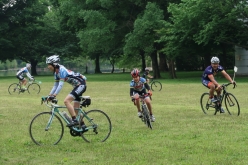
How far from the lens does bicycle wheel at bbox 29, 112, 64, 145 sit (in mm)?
9750

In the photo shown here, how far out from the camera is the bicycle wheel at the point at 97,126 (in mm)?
10094

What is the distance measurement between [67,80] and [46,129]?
3.78ft

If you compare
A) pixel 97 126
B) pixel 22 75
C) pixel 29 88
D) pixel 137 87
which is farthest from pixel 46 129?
pixel 29 88

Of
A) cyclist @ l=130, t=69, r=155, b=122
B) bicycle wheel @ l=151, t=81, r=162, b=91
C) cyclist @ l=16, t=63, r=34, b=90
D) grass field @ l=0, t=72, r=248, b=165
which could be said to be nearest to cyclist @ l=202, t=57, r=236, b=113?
grass field @ l=0, t=72, r=248, b=165

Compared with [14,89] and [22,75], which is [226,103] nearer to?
[22,75]

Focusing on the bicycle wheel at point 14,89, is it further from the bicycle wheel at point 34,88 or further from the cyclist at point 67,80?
the cyclist at point 67,80

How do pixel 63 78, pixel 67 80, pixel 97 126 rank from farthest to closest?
pixel 97 126, pixel 67 80, pixel 63 78

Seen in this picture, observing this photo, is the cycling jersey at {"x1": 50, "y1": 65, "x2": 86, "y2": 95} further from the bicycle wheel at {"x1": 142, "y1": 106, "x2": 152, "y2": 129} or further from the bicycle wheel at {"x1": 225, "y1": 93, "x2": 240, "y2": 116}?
the bicycle wheel at {"x1": 225, "y1": 93, "x2": 240, "y2": 116}

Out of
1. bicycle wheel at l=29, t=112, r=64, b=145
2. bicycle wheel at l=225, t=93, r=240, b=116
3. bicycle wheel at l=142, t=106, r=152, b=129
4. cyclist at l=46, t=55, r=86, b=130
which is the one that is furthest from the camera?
bicycle wheel at l=225, t=93, r=240, b=116

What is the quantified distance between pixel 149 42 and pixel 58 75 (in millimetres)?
32321

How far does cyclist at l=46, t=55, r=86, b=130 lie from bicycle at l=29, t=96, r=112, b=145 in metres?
0.14

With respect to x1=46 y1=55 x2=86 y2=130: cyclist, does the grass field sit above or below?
below

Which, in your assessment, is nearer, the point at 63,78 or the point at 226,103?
the point at 63,78

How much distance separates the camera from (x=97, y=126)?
10.2 metres
